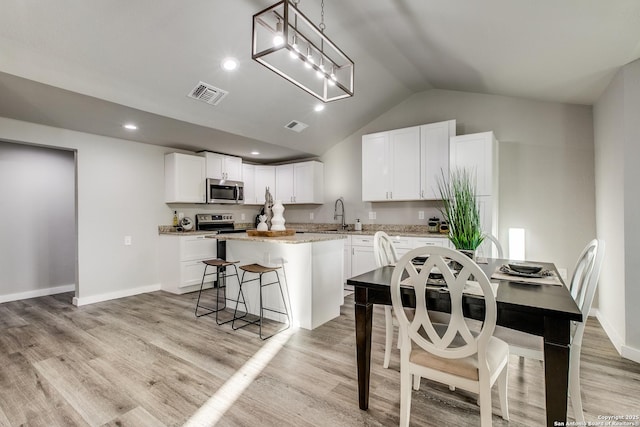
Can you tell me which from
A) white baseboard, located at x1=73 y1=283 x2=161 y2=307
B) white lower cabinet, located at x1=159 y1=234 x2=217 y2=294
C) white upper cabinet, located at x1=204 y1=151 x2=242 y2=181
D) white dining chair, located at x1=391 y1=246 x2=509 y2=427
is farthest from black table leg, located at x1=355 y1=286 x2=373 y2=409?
white upper cabinet, located at x1=204 y1=151 x2=242 y2=181

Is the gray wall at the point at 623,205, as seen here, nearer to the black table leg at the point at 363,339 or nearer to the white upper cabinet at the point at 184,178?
the black table leg at the point at 363,339

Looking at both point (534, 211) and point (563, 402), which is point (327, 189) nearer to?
point (534, 211)

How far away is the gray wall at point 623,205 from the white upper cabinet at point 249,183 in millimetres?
5118

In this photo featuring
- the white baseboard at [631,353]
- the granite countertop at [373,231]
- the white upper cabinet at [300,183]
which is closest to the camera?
the white baseboard at [631,353]

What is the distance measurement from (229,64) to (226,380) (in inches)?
112

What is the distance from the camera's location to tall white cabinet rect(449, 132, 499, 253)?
144 inches

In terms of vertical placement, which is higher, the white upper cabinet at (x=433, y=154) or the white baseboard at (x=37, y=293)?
the white upper cabinet at (x=433, y=154)

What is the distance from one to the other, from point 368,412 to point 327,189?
4.42 m

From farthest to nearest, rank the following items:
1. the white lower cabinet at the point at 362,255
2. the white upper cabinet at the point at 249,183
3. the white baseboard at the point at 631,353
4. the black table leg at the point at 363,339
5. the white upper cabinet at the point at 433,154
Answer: the white upper cabinet at the point at 249,183 < the white lower cabinet at the point at 362,255 < the white upper cabinet at the point at 433,154 < the white baseboard at the point at 631,353 < the black table leg at the point at 363,339

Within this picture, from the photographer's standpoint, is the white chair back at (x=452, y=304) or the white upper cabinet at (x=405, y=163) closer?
the white chair back at (x=452, y=304)

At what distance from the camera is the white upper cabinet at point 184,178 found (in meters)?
4.71

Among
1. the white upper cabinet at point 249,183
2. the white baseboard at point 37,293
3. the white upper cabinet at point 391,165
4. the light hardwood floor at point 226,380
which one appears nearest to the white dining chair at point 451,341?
the light hardwood floor at point 226,380

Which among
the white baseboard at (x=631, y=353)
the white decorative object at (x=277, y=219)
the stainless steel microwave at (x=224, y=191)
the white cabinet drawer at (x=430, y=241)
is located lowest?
the white baseboard at (x=631, y=353)

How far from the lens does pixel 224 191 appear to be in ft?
17.5
